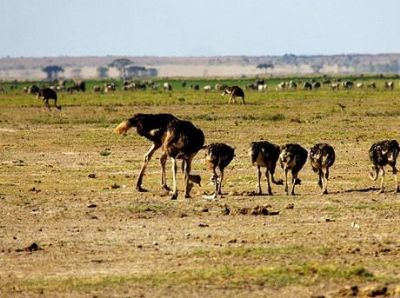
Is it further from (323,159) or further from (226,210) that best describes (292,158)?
(226,210)

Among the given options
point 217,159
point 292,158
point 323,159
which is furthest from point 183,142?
point 323,159

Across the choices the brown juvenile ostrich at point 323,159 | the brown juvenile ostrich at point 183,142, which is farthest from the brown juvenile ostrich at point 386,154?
the brown juvenile ostrich at point 183,142

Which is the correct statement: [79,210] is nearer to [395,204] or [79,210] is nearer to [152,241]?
[152,241]

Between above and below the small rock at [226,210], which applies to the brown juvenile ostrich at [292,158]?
above

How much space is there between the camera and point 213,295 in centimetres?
1355

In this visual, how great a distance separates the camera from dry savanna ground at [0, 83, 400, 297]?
14211 mm

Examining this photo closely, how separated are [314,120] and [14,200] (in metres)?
27.4

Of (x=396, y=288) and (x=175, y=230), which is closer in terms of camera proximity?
(x=396, y=288)

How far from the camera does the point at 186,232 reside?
59.3 ft

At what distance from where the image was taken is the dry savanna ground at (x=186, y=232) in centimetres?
1421

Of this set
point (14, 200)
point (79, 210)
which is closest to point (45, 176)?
point (14, 200)

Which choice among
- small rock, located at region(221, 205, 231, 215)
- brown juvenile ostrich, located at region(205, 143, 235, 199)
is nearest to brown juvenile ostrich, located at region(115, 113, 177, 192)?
brown juvenile ostrich, located at region(205, 143, 235, 199)

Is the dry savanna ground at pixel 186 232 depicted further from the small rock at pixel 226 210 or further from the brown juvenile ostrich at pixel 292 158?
the brown juvenile ostrich at pixel 292 158

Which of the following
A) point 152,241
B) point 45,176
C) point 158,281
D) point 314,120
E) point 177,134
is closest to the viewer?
point 158,281
